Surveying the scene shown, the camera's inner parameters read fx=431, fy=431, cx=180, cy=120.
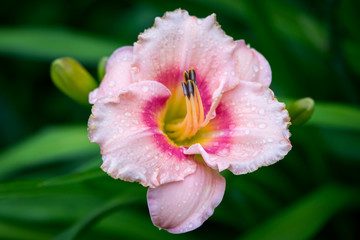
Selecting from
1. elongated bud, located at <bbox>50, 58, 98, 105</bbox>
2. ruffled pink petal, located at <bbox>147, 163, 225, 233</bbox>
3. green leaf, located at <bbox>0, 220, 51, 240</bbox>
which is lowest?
green leaf, located at <bbox>0, 220, 51, 240</bbox>

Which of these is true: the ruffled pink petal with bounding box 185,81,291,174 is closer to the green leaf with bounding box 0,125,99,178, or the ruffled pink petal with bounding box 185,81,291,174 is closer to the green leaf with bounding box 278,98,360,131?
the green leaf with bounding box 278,98,360,131

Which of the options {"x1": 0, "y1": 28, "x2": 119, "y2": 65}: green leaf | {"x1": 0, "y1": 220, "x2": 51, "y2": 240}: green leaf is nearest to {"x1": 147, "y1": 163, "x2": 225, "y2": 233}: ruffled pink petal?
{"x1": 0, "y1": 220, "x2": 51, "y2": 240}: green leaf

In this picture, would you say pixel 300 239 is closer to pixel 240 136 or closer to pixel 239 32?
pixel 240 136

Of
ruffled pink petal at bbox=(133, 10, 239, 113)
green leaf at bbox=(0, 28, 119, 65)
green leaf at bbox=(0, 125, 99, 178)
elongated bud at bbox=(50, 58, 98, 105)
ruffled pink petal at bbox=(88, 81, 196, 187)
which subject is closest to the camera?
ruffled pink petal at bbox=(88, 81, 196, 187)

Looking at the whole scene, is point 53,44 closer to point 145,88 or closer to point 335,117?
point 145,88

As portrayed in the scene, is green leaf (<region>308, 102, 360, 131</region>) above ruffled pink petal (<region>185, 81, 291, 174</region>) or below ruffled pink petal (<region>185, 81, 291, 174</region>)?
below

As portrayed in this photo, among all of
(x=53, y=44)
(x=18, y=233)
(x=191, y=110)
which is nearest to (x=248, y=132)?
(x=191, y=110)

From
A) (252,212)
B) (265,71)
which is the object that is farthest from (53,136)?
(265,71)
